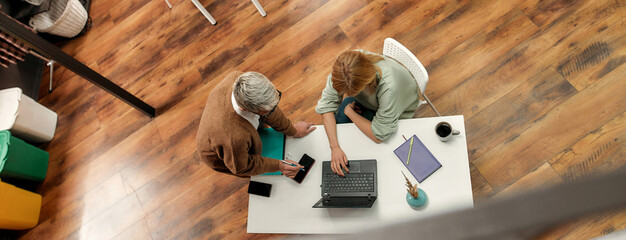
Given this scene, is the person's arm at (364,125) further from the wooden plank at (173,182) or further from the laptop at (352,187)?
the wooden plank at (173,182)

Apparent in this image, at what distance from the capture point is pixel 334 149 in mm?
1998

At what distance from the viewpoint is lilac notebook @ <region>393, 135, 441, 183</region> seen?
6.11ft

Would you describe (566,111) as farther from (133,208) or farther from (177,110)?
(133,208)

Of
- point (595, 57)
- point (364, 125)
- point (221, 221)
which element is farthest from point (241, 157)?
point (595, 57)

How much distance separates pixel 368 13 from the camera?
133 inches

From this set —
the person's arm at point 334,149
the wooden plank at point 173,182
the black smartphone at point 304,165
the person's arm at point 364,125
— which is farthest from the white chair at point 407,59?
the wooden plank at point 173,182

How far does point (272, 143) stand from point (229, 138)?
45 cm

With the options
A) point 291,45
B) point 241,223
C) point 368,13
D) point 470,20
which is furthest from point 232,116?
point 470,20

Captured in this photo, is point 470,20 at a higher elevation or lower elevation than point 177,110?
lower

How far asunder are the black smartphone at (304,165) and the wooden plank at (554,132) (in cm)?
137

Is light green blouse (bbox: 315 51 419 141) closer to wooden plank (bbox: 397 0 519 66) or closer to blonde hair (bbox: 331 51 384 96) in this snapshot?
blonde hair (bbox: 331 51 384 96)

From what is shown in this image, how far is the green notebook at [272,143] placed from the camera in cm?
215

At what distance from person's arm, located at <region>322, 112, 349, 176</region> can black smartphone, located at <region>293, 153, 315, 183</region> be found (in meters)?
0.12

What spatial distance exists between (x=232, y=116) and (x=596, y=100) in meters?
2.57
